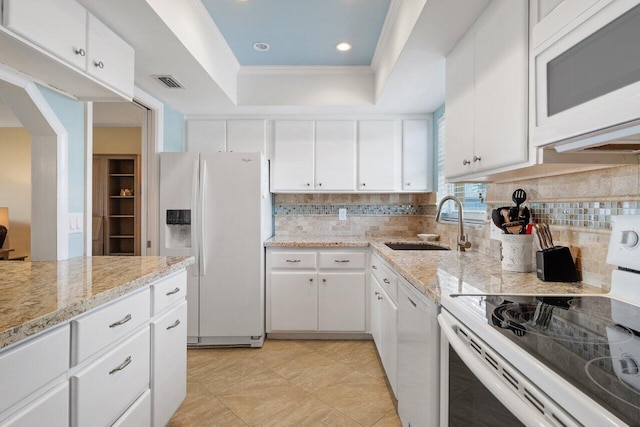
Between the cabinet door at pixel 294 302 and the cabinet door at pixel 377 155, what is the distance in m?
1.09

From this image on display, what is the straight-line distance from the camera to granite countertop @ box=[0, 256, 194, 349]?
2.96ft

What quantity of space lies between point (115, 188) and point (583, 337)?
19.2 feet

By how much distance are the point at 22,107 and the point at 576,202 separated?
263 cm

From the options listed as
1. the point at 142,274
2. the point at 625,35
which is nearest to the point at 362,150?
→ the point at 142,274

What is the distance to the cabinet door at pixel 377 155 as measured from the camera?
11.2ft

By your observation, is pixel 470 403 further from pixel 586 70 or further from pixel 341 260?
pixel 341 260

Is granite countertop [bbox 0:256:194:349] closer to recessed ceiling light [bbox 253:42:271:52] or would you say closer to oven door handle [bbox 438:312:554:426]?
oven door handle [bbox 438:312:554:426]

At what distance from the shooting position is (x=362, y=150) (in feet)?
11.2

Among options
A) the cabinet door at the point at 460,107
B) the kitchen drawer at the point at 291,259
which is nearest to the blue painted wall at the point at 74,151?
the kitchen drawer at the point at 291,259

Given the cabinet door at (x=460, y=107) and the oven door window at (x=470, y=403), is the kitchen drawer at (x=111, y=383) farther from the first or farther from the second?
the cabinet door at (x=460, y=107)

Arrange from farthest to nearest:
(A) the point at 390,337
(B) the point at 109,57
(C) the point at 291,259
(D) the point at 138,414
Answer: (C) the point at 291,259 < (A) the point at 390,337 < (B) the point at 109,57 < (D) the point at 138,414

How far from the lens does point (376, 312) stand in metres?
2.74

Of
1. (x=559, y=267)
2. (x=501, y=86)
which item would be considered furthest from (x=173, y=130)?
(x=559, y=267)

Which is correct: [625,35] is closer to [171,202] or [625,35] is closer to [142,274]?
[142,274]
